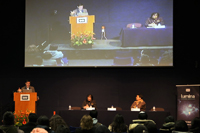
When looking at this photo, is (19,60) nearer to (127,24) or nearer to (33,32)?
(33,32)

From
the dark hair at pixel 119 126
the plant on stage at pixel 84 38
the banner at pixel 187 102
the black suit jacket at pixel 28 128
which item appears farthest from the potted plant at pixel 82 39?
the black suit jacket at pixel 28 128

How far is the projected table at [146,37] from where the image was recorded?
8648mm

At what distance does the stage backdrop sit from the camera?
8719 mm

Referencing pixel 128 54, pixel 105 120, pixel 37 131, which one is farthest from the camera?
pixel 128 54

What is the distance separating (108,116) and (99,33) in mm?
2960

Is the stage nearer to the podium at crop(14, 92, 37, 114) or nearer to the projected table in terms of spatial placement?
the projected table

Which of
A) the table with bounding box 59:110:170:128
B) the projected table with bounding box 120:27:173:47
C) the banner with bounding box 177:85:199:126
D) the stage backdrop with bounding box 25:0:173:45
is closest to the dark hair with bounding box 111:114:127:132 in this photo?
the table with bounding box 59:110:170:128

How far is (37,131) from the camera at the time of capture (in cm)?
338

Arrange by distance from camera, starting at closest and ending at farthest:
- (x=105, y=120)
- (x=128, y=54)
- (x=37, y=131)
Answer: (x=37, y=131), (x=105, y=120), (x=128, y=54)

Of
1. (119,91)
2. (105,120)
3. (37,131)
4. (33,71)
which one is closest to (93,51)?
(119,91)

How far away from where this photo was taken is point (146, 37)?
342 inches

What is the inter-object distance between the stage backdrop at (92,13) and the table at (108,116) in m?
2.78

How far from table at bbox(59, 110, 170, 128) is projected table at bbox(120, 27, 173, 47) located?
8.63ft

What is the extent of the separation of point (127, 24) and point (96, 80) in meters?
1.93
